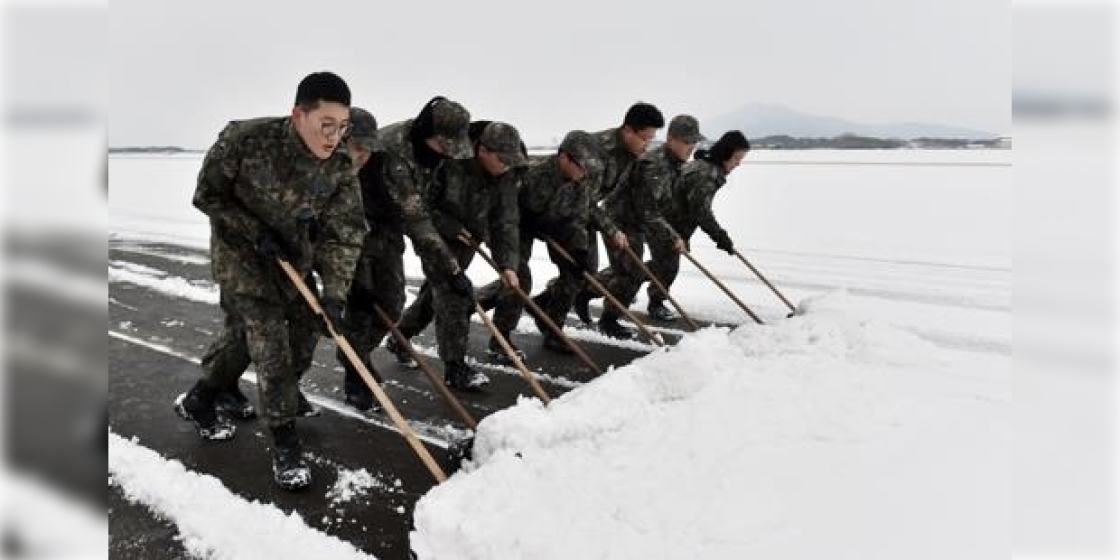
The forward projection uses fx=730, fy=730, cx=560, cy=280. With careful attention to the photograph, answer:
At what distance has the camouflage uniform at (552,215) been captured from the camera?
5109 millimetres

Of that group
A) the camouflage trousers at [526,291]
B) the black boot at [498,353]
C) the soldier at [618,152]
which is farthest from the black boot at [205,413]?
the soldier at [618,152]

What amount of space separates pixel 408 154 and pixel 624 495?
231 centimetres

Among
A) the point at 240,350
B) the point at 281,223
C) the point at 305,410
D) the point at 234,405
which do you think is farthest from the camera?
the point at 305,410

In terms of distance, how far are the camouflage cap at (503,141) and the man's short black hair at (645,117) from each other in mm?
1309

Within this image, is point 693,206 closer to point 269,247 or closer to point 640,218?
point 640,218

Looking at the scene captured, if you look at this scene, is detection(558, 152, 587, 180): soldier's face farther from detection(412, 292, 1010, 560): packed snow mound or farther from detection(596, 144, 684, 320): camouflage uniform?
detection(412, 292, 1010, 560): packed snow mound

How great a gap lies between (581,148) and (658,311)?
2.18m

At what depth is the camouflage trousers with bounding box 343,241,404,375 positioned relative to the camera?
4.25m

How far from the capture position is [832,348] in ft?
14.9

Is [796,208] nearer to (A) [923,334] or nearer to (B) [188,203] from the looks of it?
(A) [923,334]

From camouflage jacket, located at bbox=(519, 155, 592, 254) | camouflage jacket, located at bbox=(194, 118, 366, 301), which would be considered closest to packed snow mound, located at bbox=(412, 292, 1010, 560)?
camouflage jacket, located at bbox=(194, 118, 366, 301)

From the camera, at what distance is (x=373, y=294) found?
428cm

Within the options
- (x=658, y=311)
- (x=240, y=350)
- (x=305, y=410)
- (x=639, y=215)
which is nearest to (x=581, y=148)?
(x=639, y=215)

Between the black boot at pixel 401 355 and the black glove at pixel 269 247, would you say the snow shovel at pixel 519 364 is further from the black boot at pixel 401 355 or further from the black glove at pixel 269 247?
the black glove at pixel 269 247
